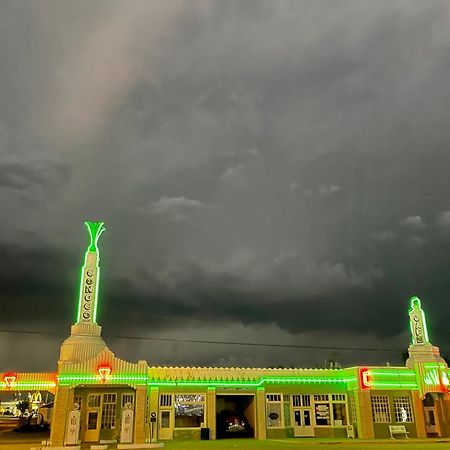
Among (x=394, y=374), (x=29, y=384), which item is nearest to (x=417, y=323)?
(x=394, y=374)

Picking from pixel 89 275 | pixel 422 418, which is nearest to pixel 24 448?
pixel 89 275

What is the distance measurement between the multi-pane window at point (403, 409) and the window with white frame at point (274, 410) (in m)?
9.53

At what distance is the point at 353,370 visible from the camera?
132 feet

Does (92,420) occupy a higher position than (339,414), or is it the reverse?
(339,414)

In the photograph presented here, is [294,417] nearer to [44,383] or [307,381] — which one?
[307,381]

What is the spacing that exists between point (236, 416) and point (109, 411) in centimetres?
1153

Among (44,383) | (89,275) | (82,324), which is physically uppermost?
(89,275)

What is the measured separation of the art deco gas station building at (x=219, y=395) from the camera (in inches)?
1387

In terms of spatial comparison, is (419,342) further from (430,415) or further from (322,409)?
(322,409)

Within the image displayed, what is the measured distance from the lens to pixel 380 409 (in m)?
39.6

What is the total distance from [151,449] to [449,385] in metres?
25.7

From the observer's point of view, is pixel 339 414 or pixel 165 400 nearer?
pixel 165 400

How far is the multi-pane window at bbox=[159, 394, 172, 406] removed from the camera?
3719cm

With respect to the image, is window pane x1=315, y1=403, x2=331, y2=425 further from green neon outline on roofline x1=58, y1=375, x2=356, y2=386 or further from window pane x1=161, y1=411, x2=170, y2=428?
window pane x1=161, y1=411, x2=170, y2=428
